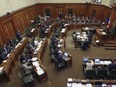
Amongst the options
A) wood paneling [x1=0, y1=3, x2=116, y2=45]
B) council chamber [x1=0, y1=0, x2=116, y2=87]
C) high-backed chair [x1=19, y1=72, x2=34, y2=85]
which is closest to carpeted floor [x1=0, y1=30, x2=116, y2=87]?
council chamber [x1=0, y1=0, x2=116, y2=87]

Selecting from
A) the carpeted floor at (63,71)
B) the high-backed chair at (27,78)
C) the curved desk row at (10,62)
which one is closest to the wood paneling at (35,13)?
the curved desk row at (10,62)

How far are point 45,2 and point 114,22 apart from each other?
11.0m

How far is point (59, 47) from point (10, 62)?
13.9ft

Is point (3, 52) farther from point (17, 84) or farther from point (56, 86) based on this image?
point (56, 86)

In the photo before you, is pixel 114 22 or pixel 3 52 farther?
pixel 114 22

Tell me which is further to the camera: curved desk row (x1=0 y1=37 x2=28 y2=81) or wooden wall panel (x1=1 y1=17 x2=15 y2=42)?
wooden wall panel (x1=1 y1=17 x2=15 y2=42)

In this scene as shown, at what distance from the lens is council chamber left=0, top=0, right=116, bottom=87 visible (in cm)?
764

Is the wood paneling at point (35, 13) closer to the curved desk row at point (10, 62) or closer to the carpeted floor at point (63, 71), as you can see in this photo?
the curved desk row at point (10, 62)

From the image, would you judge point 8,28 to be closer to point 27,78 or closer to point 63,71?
point 27,78

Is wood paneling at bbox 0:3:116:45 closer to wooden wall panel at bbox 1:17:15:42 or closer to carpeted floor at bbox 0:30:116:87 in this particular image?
Answer: wooden wall panel at bbox 1:17:15:42

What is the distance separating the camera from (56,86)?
7.50m

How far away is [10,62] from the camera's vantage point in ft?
28.7

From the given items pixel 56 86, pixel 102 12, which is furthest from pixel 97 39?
pixel 56 86

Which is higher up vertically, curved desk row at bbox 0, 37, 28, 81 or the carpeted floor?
curved desk row at bbox 0, 37, 28, 81
